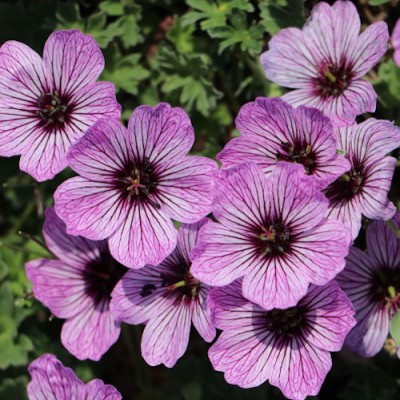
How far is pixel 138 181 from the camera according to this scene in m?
3.74

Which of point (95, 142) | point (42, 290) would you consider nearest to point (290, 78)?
point (95, 142)

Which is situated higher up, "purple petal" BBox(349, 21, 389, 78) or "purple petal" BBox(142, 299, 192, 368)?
"purple petal" BBox(349, 21, 389, 78)

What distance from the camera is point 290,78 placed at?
13.1ft

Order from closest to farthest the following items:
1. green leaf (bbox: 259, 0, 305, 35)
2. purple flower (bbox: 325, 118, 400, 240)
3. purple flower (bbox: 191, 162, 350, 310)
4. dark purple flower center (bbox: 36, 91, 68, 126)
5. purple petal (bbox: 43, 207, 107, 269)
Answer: purple flower (bbox: 191, 162, 350, 310)
purple flower (bbox: 325, 118, 400, 240)
dark purple flower center (bbox: 36, 91, 68, 126)
purple petal (bbox: 43, 207, 107, 269)
green leaf (bbox: 259, 0, 305, 35)

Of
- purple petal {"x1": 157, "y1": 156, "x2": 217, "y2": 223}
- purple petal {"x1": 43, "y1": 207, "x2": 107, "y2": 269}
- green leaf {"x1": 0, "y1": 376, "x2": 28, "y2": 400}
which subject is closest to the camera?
purple petal {"x1": 157, "y1": 156, "x2": 217, "y2": 223}

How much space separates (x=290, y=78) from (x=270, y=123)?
50 centimetres

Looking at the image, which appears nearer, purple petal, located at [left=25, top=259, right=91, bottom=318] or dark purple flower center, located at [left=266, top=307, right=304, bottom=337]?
dark purple flower center, located at [left=266, top=307, right=304, bottom=337]

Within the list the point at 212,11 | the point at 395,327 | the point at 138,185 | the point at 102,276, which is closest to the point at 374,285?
the point at 395,327

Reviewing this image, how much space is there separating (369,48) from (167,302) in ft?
5.21

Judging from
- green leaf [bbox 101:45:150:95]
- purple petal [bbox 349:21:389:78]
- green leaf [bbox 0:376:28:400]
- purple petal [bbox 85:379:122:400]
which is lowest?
green leaf [bbox 0:376:28:400]

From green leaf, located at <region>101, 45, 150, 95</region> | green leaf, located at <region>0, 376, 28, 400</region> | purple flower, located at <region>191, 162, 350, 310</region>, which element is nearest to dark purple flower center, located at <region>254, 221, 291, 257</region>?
purple flower, located at <region>191, 162, 350, 310</region>

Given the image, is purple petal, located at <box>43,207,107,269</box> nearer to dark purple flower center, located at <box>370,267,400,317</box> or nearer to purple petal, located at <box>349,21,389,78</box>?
dark purple flower center, located at <box>370,267,400,317</box>

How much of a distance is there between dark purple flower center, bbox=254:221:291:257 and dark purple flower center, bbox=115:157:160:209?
526 mm

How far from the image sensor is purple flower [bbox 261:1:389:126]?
150 inches
